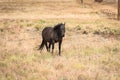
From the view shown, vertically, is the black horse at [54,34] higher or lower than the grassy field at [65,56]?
higher

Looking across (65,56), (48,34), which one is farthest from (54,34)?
(65,56)

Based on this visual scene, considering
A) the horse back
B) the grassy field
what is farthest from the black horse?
the grassy field

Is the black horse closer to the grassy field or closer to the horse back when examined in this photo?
the horse back

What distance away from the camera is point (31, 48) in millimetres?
18422

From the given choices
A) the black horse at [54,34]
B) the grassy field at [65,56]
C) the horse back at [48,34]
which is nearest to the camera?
the grassy field at [65,56]

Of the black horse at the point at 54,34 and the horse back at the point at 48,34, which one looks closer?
the black horse at the point at 54,34

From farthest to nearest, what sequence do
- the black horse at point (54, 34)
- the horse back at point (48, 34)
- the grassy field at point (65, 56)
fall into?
the horse back at point (48, 34), the black horse at point (54, 34), the grassy field at point (65, 56)

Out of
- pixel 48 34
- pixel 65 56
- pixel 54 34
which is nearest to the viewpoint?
pixel 65 56

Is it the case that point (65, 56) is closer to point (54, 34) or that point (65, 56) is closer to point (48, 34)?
point (54, 34)

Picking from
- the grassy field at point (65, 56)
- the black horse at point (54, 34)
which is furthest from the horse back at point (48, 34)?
the grassy field at point (65, 56)

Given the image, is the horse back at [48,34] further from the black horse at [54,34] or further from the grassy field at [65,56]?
the grassy field at [65,56]

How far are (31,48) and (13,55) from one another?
242 centimetres

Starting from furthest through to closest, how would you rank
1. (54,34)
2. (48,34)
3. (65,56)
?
(48,34) → (54,34) → (65,56)

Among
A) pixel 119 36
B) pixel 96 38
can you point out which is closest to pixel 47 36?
pixel 96 38
